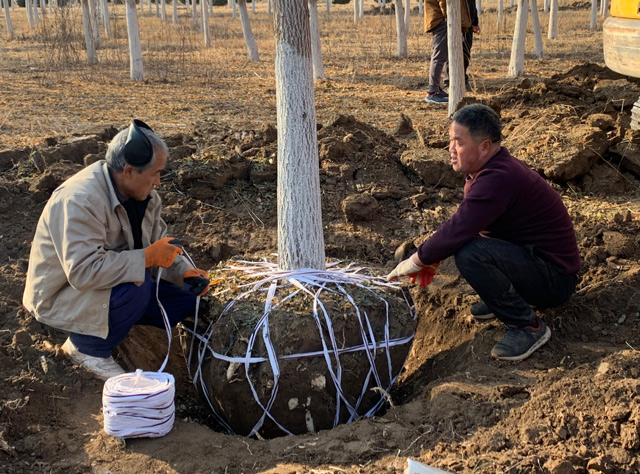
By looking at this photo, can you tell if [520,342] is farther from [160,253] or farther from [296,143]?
[160,253]

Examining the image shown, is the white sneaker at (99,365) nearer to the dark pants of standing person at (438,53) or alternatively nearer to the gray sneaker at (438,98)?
the gray sneaker at (438,98)

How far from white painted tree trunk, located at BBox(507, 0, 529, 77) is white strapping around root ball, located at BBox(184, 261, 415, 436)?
26.0ft

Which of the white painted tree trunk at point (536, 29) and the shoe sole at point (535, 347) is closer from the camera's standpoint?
the shoe sole at point (535, 347)

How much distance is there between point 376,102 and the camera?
8578 millimetres

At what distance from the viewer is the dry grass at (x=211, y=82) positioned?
7.74 metres

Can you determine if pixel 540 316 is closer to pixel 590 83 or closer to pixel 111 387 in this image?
pixel 111 387

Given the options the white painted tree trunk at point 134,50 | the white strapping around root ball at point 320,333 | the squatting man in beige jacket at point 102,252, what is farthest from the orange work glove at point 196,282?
the white painted tree trunk at point 134,50

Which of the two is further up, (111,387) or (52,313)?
(52,313)

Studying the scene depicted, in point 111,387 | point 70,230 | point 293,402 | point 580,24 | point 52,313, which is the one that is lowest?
point 293,402

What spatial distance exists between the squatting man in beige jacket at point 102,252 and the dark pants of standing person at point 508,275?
50.8 inches

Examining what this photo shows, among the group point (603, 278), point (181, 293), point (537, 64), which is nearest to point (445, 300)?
point (603, 278)

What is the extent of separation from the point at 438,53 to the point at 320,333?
6090mm

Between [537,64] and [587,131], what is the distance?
8.00m

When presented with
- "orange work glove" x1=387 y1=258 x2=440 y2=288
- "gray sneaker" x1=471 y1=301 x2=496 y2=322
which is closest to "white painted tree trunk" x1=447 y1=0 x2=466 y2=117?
"gray sneaker" x1=471 y1=301 x2=496 y2=322
